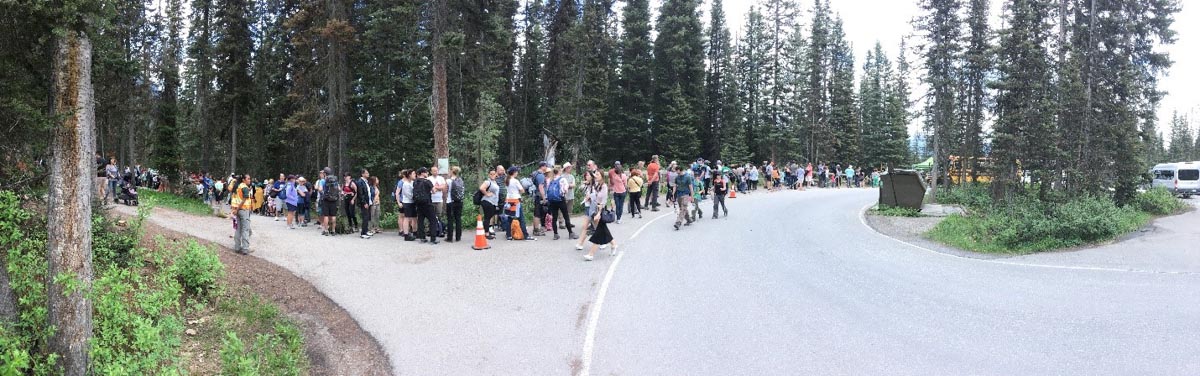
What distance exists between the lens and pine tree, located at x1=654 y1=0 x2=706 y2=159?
45.1 m

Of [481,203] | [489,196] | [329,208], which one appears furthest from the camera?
[329,208]

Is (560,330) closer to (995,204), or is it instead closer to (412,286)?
(412,286)

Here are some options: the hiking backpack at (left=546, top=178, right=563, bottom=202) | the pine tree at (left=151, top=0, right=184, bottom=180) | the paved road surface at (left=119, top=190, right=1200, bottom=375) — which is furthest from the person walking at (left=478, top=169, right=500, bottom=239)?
the pine tree at (left=151, top=0, right=184, bottom=180)

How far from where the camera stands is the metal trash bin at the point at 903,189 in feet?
67.4

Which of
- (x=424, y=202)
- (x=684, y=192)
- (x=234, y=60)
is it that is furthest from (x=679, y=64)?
(x=424, y=202)

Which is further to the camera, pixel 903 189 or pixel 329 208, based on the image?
pixel 903 189

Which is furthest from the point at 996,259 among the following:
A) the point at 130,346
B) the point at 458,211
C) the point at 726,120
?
the point at 726,120

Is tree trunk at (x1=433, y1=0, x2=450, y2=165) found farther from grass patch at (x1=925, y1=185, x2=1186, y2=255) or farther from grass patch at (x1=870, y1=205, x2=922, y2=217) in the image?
grass patch at (x1=870, y1=205, x2=922, y2=217)

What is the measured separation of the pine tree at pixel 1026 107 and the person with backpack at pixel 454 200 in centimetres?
1749

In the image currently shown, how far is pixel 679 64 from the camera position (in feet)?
151

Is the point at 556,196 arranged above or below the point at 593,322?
above

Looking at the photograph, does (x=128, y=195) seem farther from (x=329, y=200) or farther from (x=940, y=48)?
(x=940, y=48)

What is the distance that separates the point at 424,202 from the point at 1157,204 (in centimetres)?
2597

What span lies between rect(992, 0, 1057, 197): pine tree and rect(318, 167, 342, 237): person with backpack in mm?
20197
